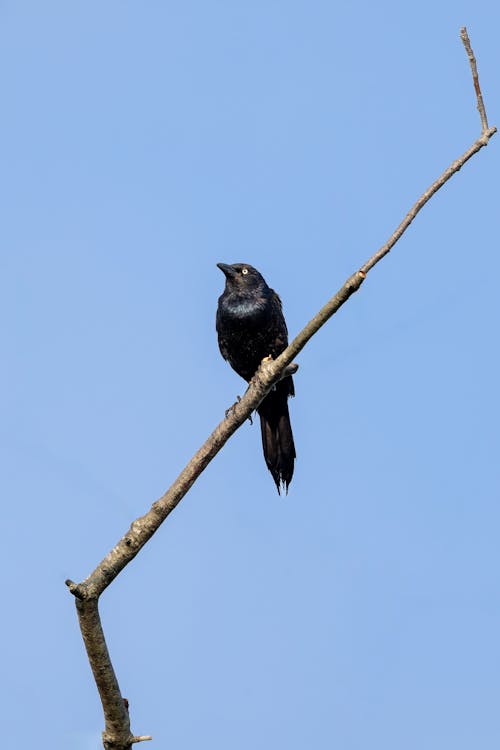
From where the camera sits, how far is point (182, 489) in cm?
584

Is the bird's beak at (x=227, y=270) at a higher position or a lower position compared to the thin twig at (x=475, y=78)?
higher

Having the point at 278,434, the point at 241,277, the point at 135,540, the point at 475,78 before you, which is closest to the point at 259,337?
the point at 241,277

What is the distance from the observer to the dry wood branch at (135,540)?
5.45 metres

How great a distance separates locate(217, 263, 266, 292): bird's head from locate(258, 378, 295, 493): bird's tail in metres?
0.95

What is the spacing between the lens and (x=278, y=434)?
10.4 metres

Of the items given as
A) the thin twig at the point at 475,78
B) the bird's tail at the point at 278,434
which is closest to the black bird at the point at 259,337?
the bird's tail at the point at 278,434

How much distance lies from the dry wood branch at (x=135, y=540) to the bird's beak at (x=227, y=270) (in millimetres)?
4633

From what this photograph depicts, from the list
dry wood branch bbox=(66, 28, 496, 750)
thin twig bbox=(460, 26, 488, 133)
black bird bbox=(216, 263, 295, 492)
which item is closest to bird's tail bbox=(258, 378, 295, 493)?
black bird bbox=(216, 263, 295, 492)

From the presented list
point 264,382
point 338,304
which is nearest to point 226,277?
point 264,382

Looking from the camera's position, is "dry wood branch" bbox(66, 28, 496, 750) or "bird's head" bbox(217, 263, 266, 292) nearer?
"dry wood branch" bbox(66, 28, 496, 750)

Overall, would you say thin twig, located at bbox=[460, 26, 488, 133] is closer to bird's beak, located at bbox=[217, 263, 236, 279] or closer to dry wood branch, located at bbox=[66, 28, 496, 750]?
dry wood branch, located at bbox=[66, 28, 496, 750]

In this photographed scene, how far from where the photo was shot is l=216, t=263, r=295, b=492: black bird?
1022cm

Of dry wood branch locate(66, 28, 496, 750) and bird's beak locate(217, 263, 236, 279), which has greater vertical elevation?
bird's beak locate(217, 263, 236, 279)

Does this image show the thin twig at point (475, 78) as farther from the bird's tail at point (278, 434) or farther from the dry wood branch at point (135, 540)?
the bird's tail at point (278, 434)
